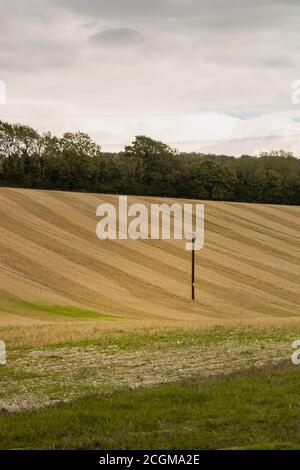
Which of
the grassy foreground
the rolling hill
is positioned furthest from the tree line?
the grassy foreground

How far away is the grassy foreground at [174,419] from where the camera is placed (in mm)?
11062

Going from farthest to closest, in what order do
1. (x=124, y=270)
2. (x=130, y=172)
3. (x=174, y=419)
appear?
(x=130, y=172) → (x=124, y=270) → (x=174, y=419)

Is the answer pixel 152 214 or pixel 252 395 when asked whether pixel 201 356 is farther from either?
pixel 152 214

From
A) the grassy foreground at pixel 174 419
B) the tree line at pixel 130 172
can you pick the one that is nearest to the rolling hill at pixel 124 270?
the tree line at pixel 130 172

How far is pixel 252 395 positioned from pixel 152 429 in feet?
9.95

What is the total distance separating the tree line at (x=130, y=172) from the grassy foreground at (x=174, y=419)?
102642 millimetres

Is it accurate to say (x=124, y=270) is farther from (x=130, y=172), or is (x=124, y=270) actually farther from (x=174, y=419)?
(x=130, y=172)

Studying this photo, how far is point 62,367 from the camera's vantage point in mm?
21406

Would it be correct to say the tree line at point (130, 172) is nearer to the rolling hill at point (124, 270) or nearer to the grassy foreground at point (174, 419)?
the rolling hill at point (124, 270)

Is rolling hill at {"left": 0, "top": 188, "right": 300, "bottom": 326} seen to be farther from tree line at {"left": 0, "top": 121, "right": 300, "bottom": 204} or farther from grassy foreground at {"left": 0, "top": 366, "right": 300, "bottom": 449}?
grassy foreground at {"left": 0, "top": 366, "right": 300, "bottom": 449}

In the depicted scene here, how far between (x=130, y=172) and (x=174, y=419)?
111464mm

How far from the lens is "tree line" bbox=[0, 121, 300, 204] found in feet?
386

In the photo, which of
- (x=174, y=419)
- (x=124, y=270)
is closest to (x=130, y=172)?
(x=124, y=270)

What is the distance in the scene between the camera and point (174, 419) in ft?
41.4
